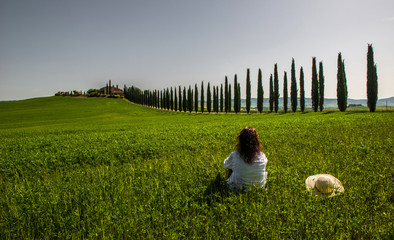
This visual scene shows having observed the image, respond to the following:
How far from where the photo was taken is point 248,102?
59219 millimetres

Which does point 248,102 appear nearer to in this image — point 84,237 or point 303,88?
point 303,88

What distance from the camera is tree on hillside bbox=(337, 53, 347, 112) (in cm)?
4156

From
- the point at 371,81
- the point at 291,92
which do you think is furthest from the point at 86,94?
the point at 371,81

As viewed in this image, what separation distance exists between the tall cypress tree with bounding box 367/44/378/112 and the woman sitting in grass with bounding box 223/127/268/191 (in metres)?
48.9

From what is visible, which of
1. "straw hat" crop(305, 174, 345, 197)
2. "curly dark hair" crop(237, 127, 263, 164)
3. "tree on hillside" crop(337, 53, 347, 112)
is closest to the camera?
"straw hat" crop(305, 174, 345, 197)

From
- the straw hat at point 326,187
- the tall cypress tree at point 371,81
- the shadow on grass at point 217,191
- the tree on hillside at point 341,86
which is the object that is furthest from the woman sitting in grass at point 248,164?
the tree on hillside at point 341,86

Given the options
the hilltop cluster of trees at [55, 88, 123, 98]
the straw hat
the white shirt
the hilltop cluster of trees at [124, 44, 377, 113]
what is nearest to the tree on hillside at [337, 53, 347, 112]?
the hilltop cluster of trees at [124, 44, 377, 113]

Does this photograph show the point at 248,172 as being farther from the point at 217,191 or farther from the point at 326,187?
the point at 326,187

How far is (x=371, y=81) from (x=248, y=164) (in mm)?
50832

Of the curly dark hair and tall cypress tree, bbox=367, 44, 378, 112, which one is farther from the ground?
tall cypress tree, bbox=367, 44, 378, 112

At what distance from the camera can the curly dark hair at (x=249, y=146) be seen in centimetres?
398

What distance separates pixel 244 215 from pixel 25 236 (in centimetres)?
386

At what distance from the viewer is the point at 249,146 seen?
13.0ft

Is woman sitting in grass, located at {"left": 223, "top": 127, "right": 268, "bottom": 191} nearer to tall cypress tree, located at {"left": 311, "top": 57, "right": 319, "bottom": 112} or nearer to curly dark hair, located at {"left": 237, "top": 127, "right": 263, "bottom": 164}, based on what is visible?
curly dark hair, located at {"left": 237, "top": 127, "right": 263, "bottom": 164}
